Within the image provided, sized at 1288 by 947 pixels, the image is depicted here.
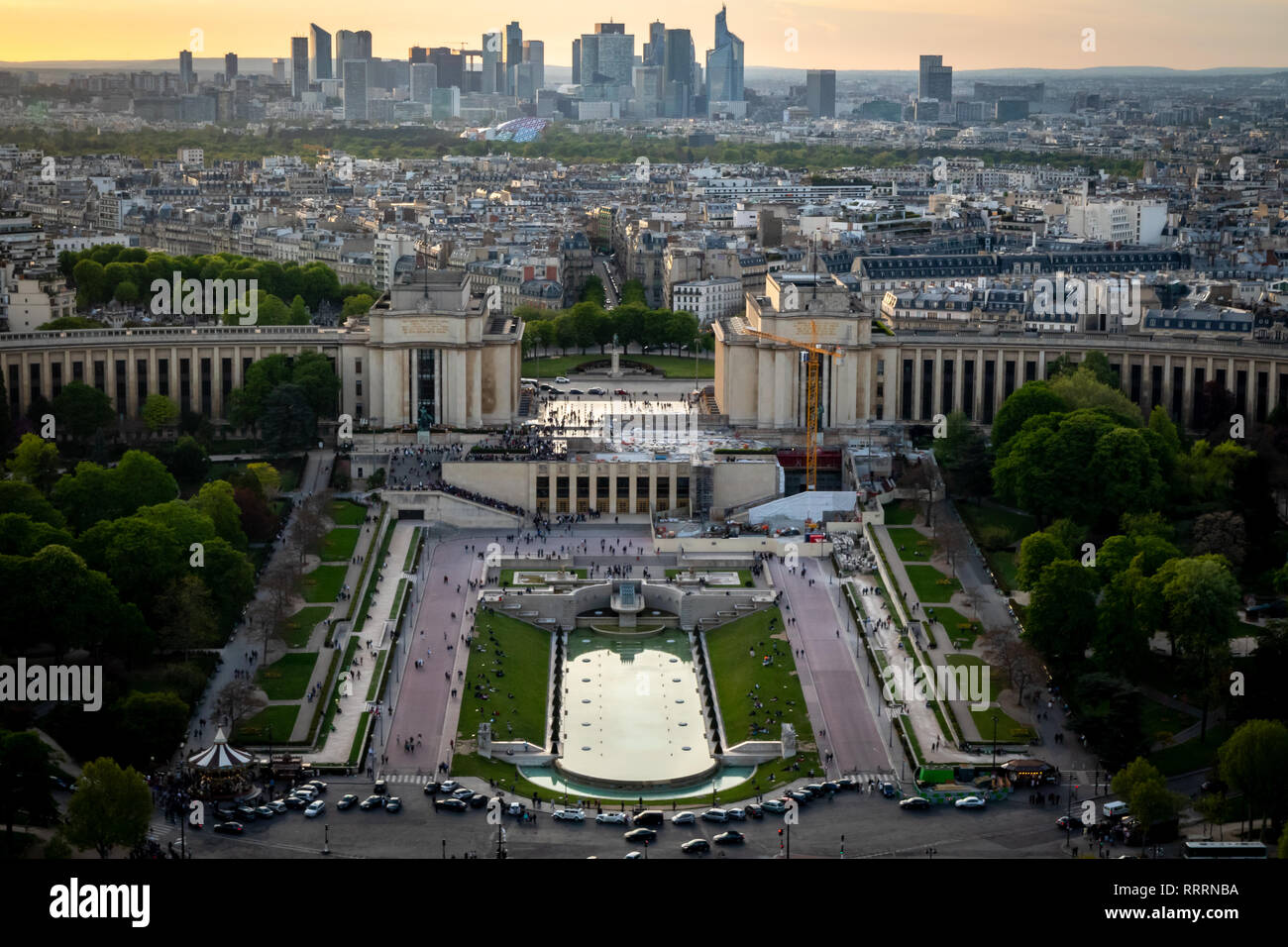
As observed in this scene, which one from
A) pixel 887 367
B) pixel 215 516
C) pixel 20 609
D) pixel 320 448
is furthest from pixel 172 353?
pixel 20 609

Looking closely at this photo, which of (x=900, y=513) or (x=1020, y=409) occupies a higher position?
(x=1020, y=409)

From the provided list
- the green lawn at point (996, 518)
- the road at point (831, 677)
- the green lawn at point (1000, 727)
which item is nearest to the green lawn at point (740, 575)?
the road at point (831, 677)

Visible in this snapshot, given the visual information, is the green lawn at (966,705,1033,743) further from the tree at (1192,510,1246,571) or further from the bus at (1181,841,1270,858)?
the tree at (1192,510,1246,571)

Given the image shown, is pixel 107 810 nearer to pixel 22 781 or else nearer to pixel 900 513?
pixel 22 781

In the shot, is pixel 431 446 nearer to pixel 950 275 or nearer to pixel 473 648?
pixel 473 648

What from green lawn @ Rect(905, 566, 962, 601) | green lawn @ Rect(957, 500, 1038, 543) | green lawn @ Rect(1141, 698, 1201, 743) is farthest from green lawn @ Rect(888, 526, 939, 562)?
green lawn @ Rect(1141, 698, 1201, 743)

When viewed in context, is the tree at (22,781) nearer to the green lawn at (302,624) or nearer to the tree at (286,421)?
the green lawn at (302,624)

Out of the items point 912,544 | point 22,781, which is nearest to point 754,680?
point 912,544
